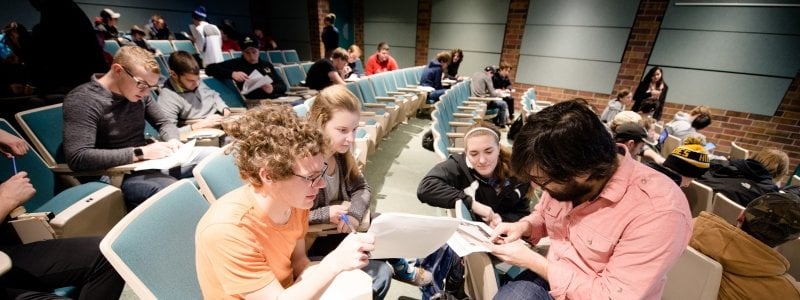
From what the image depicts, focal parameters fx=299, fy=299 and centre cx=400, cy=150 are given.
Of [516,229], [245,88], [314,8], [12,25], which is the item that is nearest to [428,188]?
[516,229]

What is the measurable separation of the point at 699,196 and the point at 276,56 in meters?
6.92

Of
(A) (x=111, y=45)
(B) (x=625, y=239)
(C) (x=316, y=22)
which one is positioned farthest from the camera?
(C) (x=316, y=22)

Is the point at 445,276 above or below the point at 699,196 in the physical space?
below

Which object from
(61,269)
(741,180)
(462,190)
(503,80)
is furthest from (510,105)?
(61,269)

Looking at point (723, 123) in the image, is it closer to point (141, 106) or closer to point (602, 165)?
point (602, 165)

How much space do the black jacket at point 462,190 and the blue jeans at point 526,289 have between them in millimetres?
499

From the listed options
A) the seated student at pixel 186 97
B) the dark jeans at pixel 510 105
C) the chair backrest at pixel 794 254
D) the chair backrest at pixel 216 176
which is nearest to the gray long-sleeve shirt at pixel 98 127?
the seated student at pixel 186 97

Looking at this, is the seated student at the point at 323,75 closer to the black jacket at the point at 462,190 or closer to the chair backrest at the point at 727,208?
the black jacket at the point at 462,190

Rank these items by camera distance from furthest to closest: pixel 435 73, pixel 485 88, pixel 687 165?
pixel 435 73, pixel 485 88, pixel 687 165

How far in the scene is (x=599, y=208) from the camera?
3.09 feet

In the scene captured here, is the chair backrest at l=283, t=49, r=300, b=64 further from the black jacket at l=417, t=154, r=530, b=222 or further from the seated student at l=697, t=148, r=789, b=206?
the seated student at l=697, t=148, r=789, b=206

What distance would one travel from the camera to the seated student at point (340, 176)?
1401mm

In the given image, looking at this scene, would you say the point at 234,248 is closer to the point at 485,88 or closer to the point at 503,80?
the point at 485,88

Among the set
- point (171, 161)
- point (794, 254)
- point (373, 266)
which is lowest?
point (794, 254)
